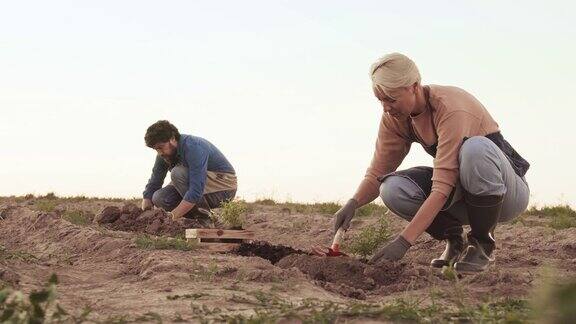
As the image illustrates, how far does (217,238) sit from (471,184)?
2759mm

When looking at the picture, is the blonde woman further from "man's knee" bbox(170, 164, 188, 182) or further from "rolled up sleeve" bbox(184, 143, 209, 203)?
"man's knee" bbox(170, 164, 188, 182)

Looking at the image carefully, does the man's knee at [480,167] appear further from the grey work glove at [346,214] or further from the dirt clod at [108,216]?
the dirt clod at [108,216]

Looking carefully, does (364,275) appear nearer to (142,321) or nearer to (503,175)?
(503,175)

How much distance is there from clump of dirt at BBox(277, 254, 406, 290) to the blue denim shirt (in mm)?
3223

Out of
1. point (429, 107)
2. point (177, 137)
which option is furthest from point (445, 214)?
point (177, 137)

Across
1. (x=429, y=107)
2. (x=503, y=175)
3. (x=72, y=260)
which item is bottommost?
(x=72, y=260)

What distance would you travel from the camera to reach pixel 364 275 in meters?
4.53

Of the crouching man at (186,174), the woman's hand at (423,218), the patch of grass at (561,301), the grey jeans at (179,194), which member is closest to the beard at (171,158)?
the crouching man at (186,174)

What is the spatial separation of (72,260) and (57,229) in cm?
221

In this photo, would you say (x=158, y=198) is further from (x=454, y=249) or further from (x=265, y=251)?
(x=454, y=249)

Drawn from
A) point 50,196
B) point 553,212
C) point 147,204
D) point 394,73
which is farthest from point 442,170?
point 50,196

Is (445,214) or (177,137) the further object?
(177,137)

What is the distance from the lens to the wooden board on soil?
255 inches

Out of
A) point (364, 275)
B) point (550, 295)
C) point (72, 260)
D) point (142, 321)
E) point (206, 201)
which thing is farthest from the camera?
point (206, 201)
